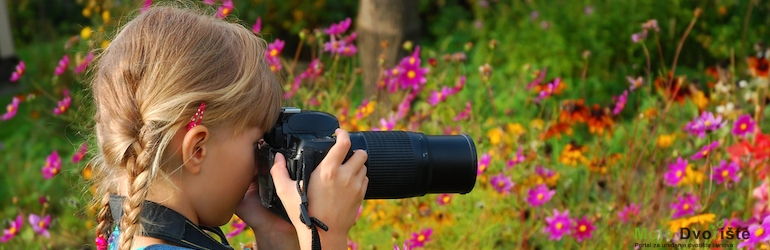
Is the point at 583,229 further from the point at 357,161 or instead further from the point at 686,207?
the point at 357,161

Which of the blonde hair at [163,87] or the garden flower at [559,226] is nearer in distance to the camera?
the blonde hair at [163,87]

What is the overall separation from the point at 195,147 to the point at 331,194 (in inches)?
8.8

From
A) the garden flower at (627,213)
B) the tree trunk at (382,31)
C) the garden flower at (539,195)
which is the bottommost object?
the garden flower at (627,213)

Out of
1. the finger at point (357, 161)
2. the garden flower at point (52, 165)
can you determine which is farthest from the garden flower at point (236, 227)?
the finger at point (357, 161)

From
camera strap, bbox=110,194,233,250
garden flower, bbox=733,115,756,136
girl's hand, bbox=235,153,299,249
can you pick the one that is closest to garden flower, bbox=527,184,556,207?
garden flower, bbox=733,115,756,136

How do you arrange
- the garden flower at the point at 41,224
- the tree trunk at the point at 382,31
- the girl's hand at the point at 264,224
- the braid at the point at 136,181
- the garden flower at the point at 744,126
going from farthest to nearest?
the tree trunk at the point at 382,31 → the garden flower at the point at 41,224 → the garden flower at the point at 744,126 → the girl's hand at the point at 264,224 → the braid at the point at 136,181

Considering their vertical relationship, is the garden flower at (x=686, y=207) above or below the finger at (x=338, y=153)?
below

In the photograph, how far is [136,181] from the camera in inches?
48.3

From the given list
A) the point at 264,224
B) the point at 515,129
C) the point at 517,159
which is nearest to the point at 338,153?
the point at 264,224

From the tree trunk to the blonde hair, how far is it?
8.03ft

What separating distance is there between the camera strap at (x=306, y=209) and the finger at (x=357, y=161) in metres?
0.06

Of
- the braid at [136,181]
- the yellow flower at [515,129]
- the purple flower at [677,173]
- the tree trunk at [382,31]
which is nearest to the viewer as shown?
the braid at [136,181]

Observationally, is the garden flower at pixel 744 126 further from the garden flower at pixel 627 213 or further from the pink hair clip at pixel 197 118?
the pink hair clip at pixel 197 118

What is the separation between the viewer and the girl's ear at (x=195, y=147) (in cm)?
124
